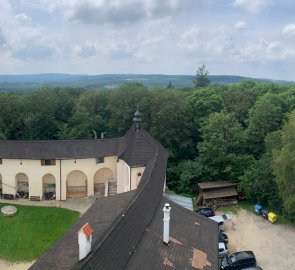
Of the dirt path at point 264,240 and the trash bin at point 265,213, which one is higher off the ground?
the trash bin at point 265,213

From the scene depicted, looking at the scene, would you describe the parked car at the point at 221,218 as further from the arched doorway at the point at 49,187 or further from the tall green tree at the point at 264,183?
the arched doorway at the point at 49,187

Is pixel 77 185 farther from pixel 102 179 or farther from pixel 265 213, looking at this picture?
pixel 265 213

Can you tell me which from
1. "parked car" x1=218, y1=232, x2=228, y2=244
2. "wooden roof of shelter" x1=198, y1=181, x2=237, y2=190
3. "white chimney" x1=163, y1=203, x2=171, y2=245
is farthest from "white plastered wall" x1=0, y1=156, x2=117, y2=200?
"white chimney" x1=163, y1=203, x2=171, y2=245

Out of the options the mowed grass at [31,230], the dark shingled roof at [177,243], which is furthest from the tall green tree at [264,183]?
the mowed grass at [31,230]

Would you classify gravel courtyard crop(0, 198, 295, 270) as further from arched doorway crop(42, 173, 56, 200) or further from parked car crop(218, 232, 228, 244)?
arched doorway crop(42, 173, 56, 200)

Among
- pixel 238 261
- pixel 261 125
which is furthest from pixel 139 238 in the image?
pixel 261 125

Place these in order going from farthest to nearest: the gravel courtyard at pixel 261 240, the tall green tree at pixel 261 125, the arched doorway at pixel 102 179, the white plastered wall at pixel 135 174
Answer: the tall green tree at pixel 261 125 → the arched doorway at pixel 102 179 → the white plastered wall at pixel 135 174 → the gravel courtyard at pixel 261 240
